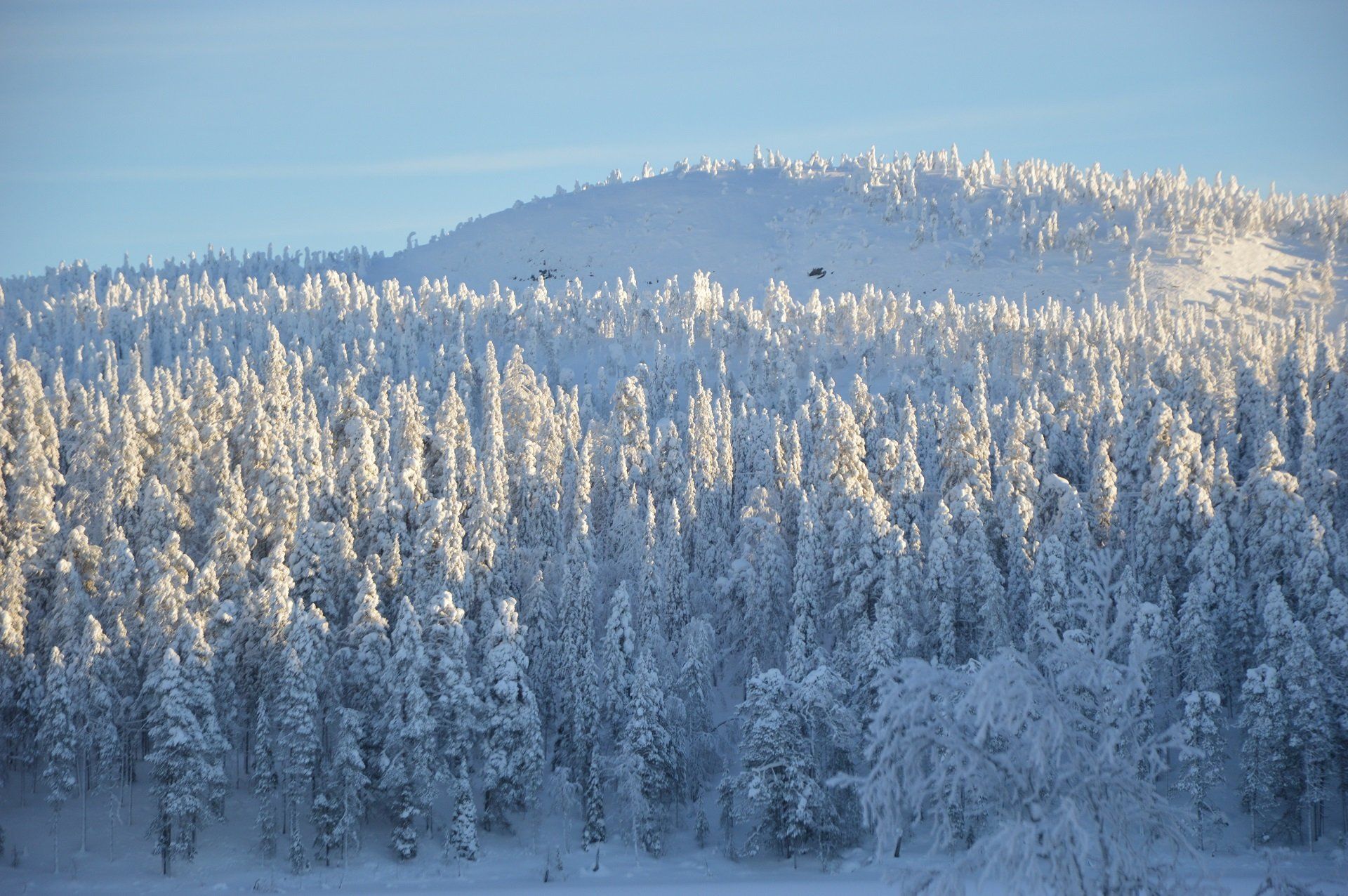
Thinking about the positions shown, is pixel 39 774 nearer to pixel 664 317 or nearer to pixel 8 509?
pixel 8 509

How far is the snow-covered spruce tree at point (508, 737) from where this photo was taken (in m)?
54.6

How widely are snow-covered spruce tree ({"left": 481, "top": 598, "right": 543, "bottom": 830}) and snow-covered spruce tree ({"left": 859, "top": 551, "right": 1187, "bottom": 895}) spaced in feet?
137

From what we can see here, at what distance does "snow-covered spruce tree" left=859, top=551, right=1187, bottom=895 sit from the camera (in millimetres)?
13930

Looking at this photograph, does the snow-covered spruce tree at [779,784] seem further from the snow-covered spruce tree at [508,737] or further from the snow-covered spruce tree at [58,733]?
the snow-covered spruce tree at [58,733]

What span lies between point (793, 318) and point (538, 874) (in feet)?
447

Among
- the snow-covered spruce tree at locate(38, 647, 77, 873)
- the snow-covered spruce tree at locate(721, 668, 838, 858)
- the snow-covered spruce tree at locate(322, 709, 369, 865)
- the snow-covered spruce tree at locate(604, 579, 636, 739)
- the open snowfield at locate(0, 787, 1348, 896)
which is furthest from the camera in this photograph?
the snow-covered spruce tree at locate(604, 579, 636, 739)

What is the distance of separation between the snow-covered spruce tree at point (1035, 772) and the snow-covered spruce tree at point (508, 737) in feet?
137

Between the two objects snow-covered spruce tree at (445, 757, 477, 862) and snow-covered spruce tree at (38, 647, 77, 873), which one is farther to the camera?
snow-covered spruce tree at (445, 757, 477, 862)

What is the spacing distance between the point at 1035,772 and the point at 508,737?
4348 centimetres

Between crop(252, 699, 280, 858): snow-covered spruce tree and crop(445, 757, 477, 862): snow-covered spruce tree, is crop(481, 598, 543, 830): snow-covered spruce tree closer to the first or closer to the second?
crop(445, 757, 477, 862): snow-covered spruce tree

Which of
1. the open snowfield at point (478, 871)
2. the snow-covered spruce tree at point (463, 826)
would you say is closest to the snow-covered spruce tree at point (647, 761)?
the open snowfield at point (478, 871)

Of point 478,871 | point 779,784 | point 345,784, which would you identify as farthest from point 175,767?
point 779,784

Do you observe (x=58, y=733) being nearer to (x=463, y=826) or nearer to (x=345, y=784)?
(x=345, y=784)

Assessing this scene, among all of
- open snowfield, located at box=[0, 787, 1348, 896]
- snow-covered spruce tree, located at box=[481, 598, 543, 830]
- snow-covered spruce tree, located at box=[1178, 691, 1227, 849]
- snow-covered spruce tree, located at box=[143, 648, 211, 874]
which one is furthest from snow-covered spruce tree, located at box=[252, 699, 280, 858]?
snow-covered spruce tree, located at box=[1178, 691, 1227, 849]
